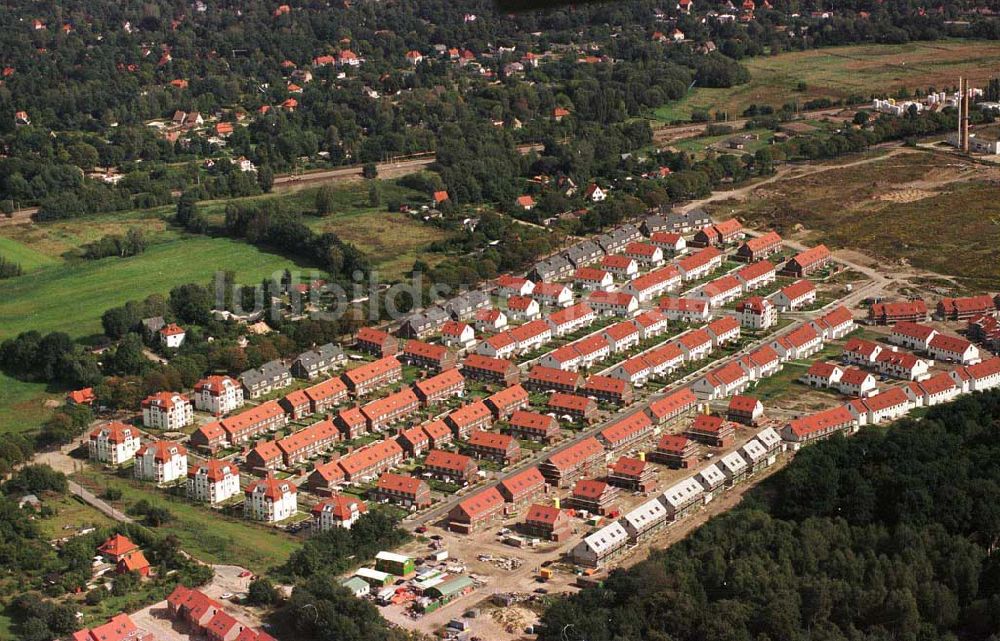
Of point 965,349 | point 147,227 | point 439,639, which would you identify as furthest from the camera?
point 147,227

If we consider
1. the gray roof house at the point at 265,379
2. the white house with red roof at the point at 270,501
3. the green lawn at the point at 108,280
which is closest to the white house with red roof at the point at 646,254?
the green lawn at the point at 108,280

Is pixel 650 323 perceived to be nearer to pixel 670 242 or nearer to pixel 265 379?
pixel 670 242

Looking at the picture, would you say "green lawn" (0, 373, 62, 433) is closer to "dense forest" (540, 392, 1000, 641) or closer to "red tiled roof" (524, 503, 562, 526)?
"red tiled roof" (524, 503, 562, 526)

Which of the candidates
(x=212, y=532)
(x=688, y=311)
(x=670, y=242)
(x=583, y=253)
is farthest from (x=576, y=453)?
(x=670, y=242)

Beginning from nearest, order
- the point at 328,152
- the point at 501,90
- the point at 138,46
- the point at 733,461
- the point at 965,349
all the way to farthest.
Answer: the point at 733,461, the point at 965,349, the point at 328,152, the point at 501,90, the point at 138,46

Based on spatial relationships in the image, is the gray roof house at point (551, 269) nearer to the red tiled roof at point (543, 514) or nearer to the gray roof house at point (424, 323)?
the gray roof house at point (424, 323)

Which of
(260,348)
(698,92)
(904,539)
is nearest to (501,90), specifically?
(698,92)

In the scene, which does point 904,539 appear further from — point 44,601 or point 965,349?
point 44,601
